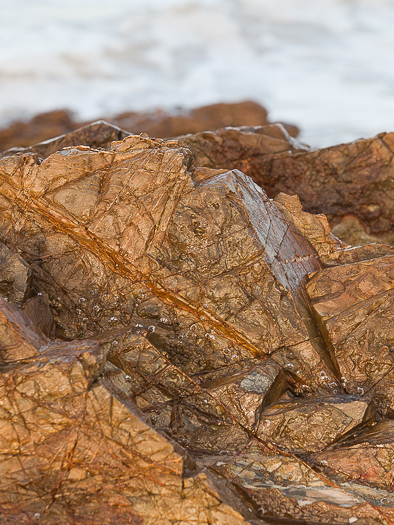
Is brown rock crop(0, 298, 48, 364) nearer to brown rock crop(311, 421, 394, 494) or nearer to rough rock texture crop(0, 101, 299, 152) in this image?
brown rock crop(311, 421, 394, 494)

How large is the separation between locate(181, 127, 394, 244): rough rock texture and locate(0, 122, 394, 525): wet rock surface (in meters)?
2.16

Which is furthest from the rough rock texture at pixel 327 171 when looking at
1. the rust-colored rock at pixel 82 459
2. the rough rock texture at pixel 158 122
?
the rust-colored rock at pixel 82 459

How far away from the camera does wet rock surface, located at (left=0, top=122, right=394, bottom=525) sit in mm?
3143

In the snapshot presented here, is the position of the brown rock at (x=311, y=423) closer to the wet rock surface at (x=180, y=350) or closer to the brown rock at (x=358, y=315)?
the wet rock surface at (x=180, y=350)

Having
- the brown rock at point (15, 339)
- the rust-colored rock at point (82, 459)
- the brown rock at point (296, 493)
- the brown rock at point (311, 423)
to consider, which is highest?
the brown rock at point (15, 339)

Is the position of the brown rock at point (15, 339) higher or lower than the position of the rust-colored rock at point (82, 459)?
higher

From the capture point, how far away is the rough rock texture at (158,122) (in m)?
10.1

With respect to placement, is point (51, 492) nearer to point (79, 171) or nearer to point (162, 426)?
point (162, 426)

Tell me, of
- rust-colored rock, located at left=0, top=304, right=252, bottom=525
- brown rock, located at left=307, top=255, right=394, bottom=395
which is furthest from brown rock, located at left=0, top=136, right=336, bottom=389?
rust-colored rock, located at left=0, top=304, right=252, bottom=525

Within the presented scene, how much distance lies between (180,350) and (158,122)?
7165mm

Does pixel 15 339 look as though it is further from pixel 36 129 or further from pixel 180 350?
pixel 36 129

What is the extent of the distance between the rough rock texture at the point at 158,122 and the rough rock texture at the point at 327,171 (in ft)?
9.19

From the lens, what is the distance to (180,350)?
4.16 m

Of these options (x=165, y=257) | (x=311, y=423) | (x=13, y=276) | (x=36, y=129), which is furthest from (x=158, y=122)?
(x=311, y=423)
